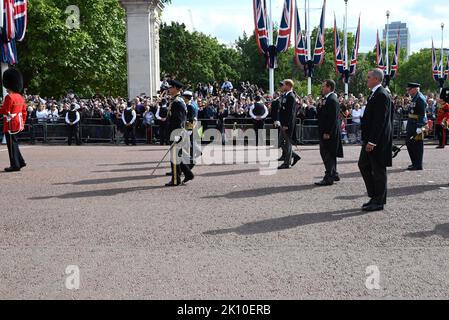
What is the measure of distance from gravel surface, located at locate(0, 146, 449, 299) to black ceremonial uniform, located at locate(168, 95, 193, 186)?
45 centimetres


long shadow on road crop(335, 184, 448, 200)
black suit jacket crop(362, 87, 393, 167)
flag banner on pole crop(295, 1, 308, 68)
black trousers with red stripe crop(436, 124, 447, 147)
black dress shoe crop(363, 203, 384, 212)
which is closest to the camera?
black suit jacket crop(362, 87, 393, 167)

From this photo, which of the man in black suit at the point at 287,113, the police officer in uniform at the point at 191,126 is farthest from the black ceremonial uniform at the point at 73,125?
the man in black suit at the point at 287,113

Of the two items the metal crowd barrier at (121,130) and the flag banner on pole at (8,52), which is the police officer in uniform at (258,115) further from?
the flag banner on pole at (8,52)

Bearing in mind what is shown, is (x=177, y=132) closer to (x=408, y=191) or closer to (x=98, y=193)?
(x=98, y=193)

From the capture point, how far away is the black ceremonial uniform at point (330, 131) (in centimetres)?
1105

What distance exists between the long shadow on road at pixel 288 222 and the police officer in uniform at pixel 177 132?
11.7 ft

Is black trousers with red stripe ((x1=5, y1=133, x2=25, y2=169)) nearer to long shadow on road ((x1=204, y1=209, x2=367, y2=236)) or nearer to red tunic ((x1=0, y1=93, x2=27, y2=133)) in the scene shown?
red tunic ((x1=0, y1=93, x2=27, y2=133))

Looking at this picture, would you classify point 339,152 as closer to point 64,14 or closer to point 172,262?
point 172,262

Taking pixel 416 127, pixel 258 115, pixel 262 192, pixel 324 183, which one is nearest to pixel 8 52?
pixel 258 115

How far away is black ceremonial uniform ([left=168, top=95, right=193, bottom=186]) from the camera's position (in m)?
11.2

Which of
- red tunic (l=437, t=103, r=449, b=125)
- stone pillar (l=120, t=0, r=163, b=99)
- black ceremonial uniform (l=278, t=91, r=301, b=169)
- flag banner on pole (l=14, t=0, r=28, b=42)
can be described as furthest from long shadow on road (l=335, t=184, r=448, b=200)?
stone pillar (l=120, t=0, r=163, b=99)

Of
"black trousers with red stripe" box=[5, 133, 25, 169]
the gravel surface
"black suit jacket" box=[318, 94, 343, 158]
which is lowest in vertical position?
the gravel surface

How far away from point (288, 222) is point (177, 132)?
4134mm

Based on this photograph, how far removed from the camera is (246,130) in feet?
73.2
